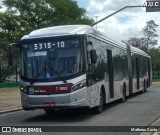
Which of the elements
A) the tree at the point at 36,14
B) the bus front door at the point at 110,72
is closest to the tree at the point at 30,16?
the tree at the point at 36,14

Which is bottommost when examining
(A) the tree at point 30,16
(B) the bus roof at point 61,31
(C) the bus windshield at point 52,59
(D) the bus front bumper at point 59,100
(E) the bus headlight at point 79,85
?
A: (D) the bus front bumper at point 59,100

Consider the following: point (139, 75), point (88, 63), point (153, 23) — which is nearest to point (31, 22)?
point (139, 75)

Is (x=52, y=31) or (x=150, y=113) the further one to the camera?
(x=150, y=113)

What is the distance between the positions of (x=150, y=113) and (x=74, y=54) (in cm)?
391

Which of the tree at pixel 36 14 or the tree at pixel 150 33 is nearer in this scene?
the tree at pixel 36 14

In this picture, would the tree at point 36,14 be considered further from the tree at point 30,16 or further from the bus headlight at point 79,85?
the bus headlight at point 79,85

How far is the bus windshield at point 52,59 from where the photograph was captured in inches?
569

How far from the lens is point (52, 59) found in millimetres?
14625

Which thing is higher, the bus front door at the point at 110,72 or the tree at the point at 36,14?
the tree at the point at 36,14

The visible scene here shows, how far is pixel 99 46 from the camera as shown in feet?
56.5

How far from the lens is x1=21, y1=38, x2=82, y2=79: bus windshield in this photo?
14.4 m

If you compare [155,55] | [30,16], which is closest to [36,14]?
[30,16]

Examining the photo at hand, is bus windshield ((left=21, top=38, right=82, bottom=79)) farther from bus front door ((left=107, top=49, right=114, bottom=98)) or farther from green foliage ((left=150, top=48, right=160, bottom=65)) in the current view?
green foliage ((left=150, top=48, right=160, bottom=65))

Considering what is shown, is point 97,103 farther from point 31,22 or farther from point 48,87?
point 31,22
